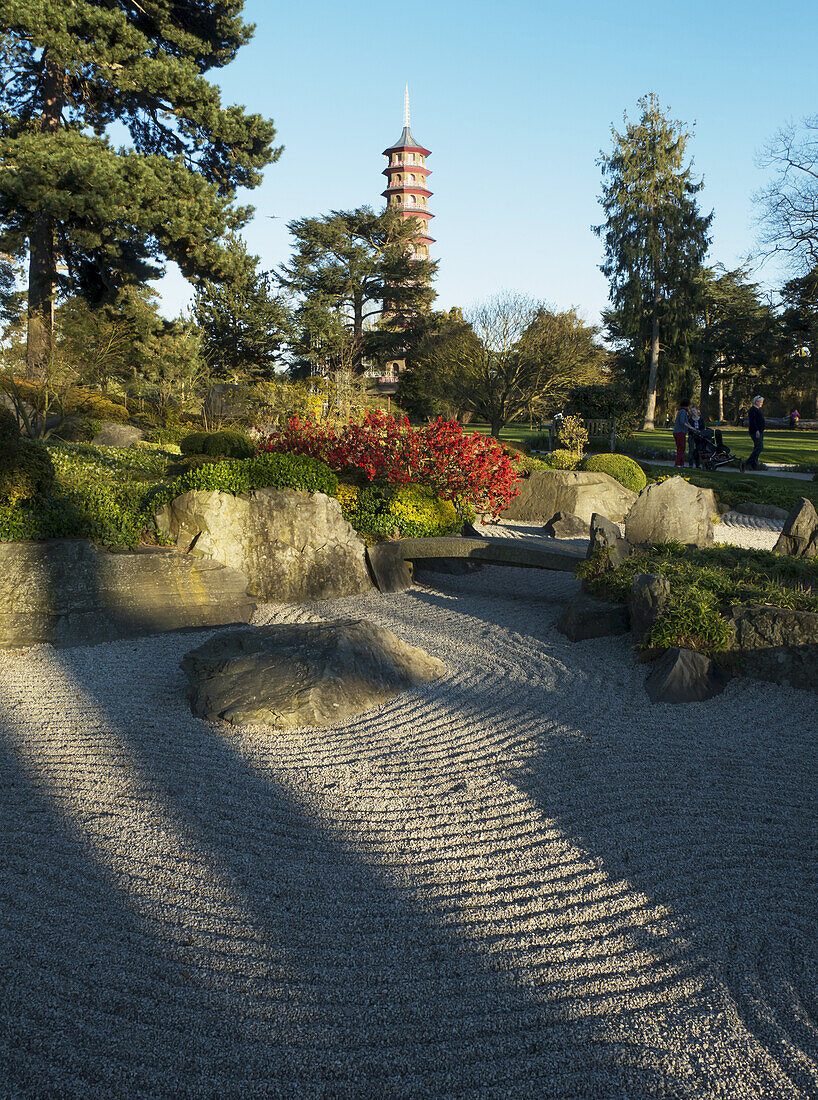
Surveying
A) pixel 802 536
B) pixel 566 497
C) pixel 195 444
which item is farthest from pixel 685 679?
pixel 566 497

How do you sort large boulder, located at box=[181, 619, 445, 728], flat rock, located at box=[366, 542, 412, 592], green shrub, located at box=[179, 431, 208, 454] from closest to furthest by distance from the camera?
large boulder, located at box=[181, 619, 445, 728] → flat rock, located at box=[366, 542, 412, 592] → green shrub, located at box=[179, 431, 208, 454]

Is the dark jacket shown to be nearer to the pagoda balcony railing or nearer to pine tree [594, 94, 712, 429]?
pine tree [594, 94, 712, 429]

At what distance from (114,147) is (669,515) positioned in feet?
53.1

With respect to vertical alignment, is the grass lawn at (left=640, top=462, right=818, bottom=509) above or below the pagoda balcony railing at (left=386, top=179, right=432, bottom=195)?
below

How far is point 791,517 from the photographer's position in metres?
7.83

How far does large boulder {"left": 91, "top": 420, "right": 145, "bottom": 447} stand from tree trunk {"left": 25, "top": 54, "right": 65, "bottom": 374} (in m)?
3.53

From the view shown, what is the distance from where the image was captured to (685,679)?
5.27 m

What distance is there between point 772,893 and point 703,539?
6.84m

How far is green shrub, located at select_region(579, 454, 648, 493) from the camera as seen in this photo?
49.4 ft

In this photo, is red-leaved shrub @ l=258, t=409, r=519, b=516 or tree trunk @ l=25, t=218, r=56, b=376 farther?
tree trunk @ l=25, t=218, r=56, b=376

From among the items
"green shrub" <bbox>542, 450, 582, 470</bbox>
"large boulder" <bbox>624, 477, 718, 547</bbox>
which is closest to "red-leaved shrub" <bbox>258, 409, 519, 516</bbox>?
"large boulder" <bbox>624, 477, 718, 547</bbox>

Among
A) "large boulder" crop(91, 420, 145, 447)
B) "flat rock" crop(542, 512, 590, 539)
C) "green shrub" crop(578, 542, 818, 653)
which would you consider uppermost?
"large boulder" crop(91, 420, 145, 447)

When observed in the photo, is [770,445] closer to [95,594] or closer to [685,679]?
[685,679]

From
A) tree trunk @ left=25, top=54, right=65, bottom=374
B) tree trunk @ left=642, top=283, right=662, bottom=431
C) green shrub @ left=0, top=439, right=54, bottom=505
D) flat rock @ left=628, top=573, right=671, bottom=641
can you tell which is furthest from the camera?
tree trunk @ left=642, top=283, right=662, bottom=431
